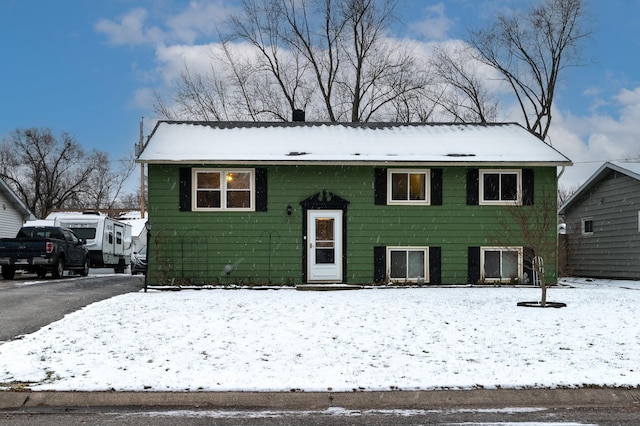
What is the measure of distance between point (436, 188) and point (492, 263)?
274 cm

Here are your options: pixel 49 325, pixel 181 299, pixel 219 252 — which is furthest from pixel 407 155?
pixel 49 325

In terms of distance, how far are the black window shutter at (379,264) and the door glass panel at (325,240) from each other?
47.7 inches

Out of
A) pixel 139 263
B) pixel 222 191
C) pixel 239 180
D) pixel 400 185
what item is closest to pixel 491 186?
pixel 400 185

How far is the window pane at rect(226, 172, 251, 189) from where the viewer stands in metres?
18.6

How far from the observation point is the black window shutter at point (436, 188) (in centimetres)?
1892

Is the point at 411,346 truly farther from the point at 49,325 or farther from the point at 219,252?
the point at 219,252

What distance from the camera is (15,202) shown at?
30688 mm

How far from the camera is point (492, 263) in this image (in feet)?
62.4

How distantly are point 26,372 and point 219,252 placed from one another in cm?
1125

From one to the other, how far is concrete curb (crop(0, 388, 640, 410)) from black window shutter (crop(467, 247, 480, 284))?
12191mm

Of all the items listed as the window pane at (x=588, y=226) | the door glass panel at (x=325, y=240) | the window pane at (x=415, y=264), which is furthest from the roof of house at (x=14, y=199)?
the window pane at (x=588, y=226)

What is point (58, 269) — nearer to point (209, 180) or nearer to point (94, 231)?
point (94, 231)

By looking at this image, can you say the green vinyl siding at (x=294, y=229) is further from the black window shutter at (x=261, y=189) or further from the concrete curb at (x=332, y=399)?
the concrete curb at (x=332, y=399)

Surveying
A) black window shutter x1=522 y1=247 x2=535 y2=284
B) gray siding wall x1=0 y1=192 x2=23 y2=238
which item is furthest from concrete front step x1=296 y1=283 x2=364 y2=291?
gray siding wall x1=0 y1=192 x2=23 y2=238
